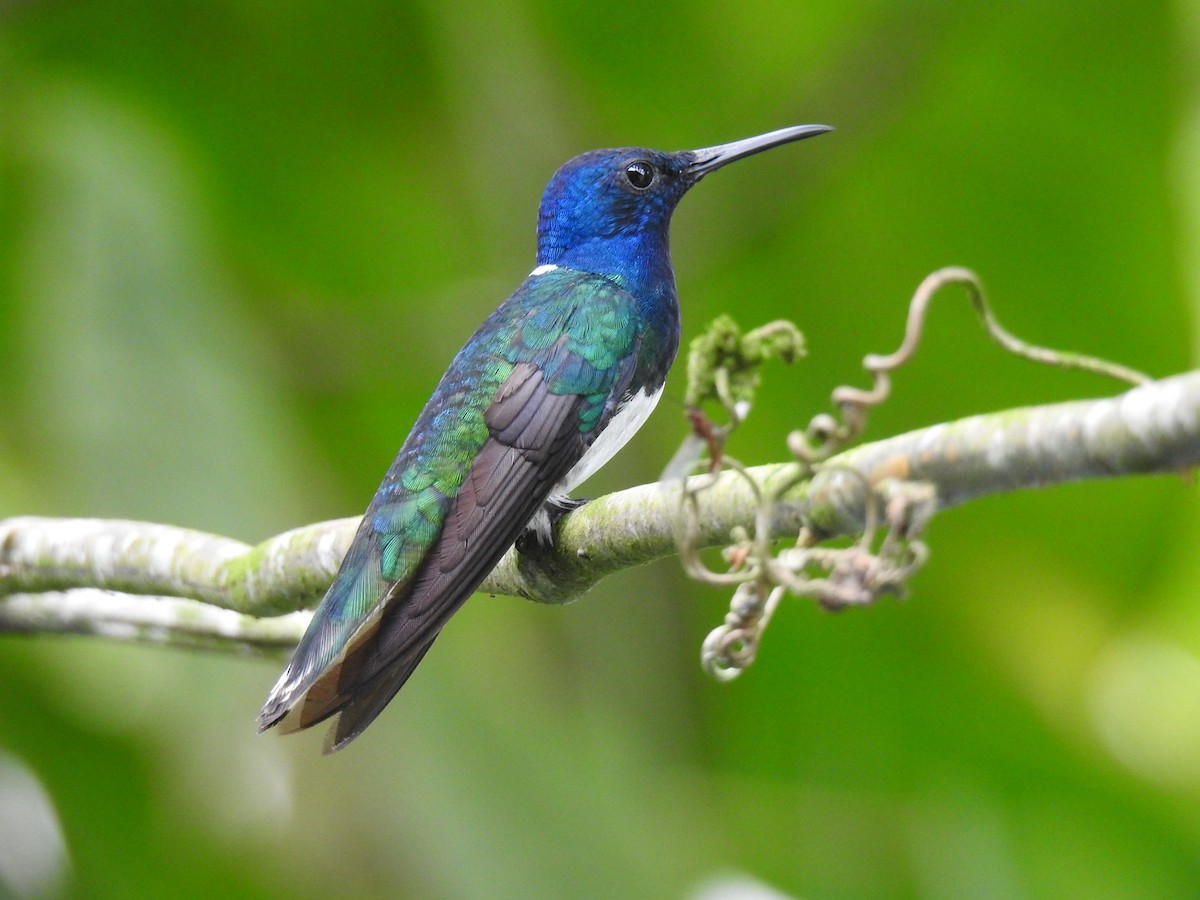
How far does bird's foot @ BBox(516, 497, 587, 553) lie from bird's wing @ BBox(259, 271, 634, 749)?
49mm

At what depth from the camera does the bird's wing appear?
2.44 meters

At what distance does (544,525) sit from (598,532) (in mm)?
416

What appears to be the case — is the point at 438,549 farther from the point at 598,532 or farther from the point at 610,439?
the point at 610,439

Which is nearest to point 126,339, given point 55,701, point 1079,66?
point 55,701

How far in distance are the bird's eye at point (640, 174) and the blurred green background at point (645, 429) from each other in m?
1.71

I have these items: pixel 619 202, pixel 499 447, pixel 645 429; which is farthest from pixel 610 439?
pixel 645 429

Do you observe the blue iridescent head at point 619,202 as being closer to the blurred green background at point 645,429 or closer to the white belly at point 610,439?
the white belly at point 610,439

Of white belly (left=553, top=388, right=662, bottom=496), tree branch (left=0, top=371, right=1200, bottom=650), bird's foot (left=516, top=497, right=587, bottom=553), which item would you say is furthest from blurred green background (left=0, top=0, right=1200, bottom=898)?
bird's foot (left=516, top=497, right=587, bottom=553)

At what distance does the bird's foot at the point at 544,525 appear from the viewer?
8.61ft

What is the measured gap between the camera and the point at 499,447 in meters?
2.79

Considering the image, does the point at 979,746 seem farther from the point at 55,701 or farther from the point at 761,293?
the point at 55,701

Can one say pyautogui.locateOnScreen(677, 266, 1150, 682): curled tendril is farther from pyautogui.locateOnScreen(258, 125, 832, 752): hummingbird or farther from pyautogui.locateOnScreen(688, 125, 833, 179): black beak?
pyautogui.locateOnScreen(688, 125, 833, 179): black beak

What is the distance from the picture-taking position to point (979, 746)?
→ 16.3ft

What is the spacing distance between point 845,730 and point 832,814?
376 mm
